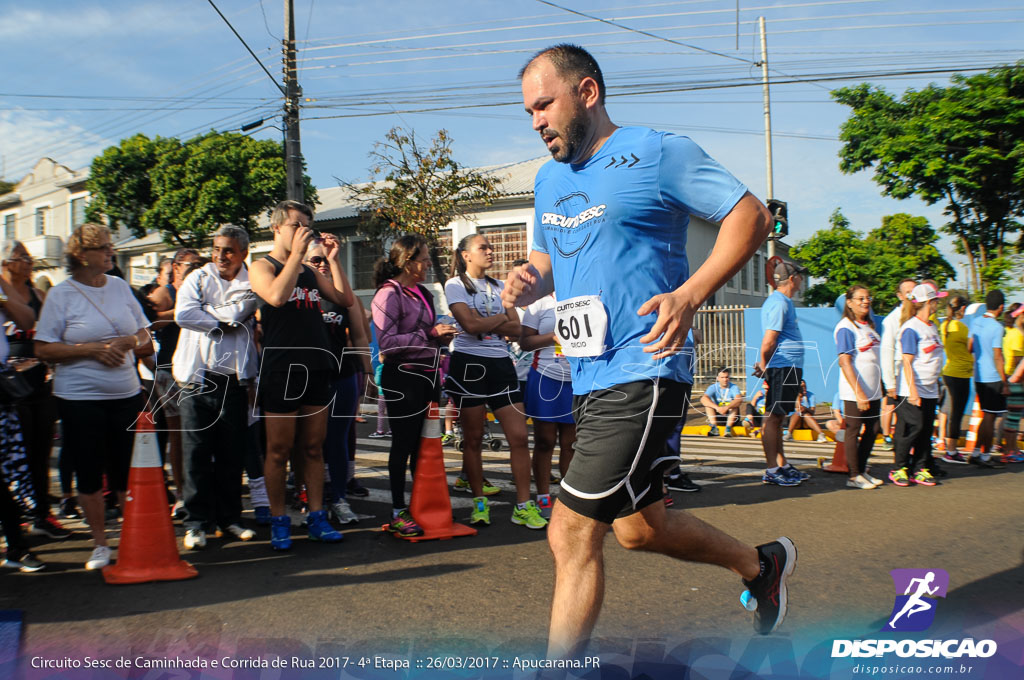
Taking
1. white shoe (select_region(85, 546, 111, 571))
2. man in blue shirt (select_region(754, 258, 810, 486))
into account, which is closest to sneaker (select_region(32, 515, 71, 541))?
white shoe (select_region(85, 546, 111, 571))

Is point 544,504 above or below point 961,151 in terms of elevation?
below

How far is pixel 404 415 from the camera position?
17.3 feet

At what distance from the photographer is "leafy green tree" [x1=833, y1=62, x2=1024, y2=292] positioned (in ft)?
90.2

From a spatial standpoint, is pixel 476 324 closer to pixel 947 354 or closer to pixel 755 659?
pixel 755 659

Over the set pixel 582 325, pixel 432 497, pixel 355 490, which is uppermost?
pixel 582 325

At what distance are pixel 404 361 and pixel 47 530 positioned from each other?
276 cm

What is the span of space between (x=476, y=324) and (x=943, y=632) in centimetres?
336

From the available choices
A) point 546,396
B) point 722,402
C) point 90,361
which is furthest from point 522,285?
point 722,402

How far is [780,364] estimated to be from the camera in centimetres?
698

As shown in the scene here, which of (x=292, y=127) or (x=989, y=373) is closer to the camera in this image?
(x=989, y=373)

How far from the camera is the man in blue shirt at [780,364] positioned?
6914 mm

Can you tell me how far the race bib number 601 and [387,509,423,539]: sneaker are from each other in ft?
8.85

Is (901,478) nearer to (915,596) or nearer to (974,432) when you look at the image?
(974,432)

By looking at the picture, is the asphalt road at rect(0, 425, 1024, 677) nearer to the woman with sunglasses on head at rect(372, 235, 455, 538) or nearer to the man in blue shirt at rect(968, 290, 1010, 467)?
the woman with sunglasses on head at rect(372, 235, 455, 538)
